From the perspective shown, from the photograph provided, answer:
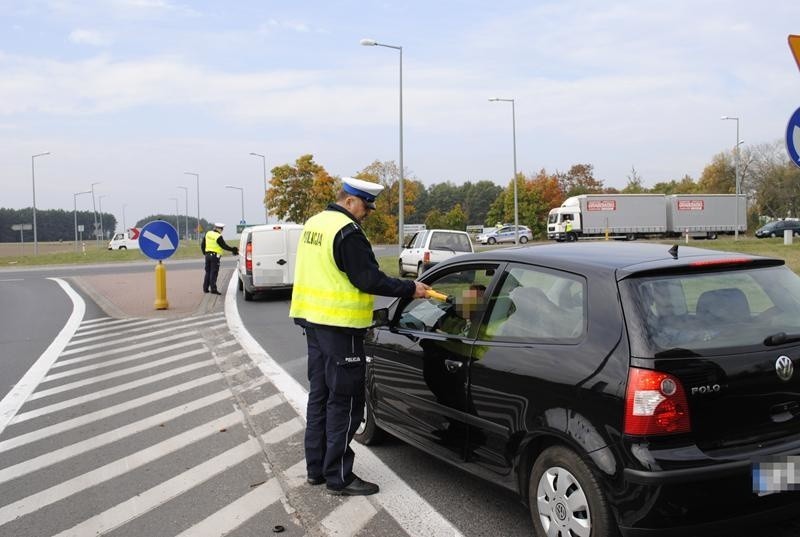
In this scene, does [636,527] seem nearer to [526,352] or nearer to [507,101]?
[526,352]

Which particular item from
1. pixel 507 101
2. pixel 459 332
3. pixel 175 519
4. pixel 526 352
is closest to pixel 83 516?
pixel 175 519

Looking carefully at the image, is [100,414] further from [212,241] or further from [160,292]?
[212,241]

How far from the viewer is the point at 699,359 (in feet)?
9.68

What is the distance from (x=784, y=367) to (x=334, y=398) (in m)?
2.38

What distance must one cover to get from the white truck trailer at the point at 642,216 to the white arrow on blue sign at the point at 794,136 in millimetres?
46894

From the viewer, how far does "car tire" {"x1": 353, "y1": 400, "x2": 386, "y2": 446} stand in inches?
198

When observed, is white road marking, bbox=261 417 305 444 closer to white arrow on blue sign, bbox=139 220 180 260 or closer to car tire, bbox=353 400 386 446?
car tire, bbox=353 400 386 446

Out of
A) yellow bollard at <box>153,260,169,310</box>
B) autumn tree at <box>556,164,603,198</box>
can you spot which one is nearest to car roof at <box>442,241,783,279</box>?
yellow bollard at <box>153,260,169,310</box>

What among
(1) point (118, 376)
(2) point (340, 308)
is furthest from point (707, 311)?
(1) point (118, 376)

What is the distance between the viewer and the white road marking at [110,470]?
415 cm

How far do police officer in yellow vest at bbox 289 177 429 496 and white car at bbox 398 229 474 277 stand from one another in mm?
15506

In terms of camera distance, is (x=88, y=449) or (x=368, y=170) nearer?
(x=88, y=449)

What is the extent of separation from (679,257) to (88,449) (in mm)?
4394

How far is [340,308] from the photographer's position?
408 cm
